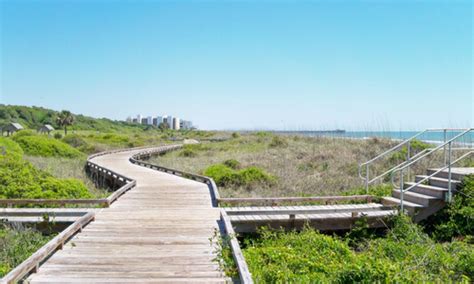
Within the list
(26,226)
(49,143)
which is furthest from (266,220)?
(49,143)

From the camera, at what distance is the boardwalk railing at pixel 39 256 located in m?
4.32

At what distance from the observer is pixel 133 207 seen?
918 centimetres

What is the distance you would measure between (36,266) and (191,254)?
2.11 metres

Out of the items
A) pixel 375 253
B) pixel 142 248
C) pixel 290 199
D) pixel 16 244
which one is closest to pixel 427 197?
pixel 375 253

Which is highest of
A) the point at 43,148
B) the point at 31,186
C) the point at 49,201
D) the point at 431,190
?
the point at 431,190

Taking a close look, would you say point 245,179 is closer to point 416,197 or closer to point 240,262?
point 416,197

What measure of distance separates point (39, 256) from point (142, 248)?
154cm

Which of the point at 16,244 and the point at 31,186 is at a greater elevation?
the point at 31,186

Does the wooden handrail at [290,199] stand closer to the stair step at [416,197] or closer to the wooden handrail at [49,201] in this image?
the stair step at [416,197]

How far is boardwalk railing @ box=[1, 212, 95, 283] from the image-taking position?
4.32 metres

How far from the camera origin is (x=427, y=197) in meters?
8.61

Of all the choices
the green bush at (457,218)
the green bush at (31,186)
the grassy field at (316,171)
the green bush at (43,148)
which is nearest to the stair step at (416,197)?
the green bush at (457,218)

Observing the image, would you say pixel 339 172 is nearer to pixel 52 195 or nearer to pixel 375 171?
pixel 375 171

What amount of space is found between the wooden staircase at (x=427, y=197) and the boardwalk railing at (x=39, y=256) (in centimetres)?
688
